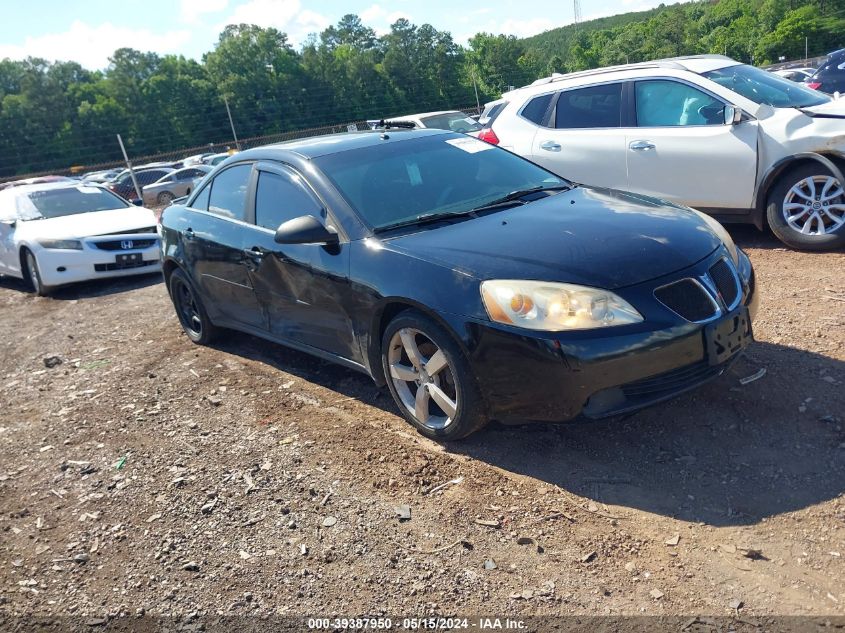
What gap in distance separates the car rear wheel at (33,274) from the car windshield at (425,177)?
6.59 m

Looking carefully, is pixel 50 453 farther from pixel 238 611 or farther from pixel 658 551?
pixel 658 551

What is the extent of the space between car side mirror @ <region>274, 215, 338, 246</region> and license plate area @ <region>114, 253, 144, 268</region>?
622 centimetres

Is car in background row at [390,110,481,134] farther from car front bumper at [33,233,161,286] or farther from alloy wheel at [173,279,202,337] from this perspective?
alloy wheel at [173,279,202,337]

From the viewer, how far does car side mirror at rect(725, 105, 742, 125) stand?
6.61 meters

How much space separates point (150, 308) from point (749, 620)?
7.03 meters

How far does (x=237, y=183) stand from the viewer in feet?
17.3

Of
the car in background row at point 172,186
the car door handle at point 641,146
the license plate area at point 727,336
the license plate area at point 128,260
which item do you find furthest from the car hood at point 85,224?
the car in background row at point 172,186

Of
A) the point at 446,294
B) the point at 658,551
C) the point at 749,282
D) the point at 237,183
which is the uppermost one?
the point at 237,183

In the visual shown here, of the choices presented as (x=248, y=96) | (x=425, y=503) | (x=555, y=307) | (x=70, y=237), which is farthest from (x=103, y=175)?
(x=555, y=307)

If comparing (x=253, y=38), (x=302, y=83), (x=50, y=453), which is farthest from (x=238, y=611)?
(x=253, y=38)

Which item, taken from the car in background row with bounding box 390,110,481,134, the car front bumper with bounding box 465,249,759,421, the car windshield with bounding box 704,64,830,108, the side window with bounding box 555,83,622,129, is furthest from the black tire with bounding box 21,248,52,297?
the car in background row with bounding box 390,110,481,134

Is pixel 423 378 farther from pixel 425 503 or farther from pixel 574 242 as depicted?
pixel 574 242

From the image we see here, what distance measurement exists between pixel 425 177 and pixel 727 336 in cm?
201

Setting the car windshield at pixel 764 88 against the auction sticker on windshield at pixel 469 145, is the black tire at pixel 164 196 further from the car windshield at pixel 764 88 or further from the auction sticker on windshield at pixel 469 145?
the auction sticker on windshield at pixel 469 145
